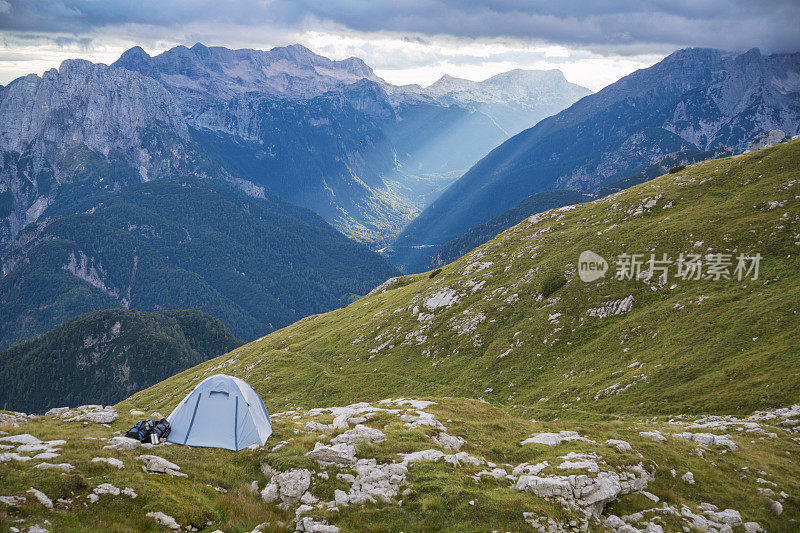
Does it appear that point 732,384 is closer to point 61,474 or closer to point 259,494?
point 259,494

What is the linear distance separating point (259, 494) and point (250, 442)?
6455 millimetres

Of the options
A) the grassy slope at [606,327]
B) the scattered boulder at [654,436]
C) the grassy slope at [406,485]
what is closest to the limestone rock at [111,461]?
the grassy slope at [406,485]

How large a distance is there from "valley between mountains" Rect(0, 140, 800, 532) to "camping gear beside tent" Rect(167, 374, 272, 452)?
1408 millimetres

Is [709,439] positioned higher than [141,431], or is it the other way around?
[709,439]

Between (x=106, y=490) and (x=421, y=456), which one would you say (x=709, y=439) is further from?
(x=106, y=490)

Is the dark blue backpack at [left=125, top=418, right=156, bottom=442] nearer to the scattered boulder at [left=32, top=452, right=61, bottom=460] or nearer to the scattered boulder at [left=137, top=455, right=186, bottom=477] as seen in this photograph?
the scattered boulder at [left=137, top=455, right=186, bottom=477]

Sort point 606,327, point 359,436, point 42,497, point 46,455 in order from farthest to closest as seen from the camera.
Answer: point 606,327 → point 359,436 → point 46,455 → point 42,497

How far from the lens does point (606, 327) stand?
5303 centimetres

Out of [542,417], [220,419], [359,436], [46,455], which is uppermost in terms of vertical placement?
[46,455]

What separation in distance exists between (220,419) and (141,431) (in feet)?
15.0

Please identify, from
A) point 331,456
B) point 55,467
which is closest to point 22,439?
point 55,467

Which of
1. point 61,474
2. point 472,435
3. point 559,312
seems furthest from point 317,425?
point 559,312

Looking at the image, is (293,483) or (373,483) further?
(293,483)

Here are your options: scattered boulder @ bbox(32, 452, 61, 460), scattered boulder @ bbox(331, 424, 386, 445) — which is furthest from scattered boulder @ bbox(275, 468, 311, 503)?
scattered boulder @ bbox(32, 452, 61, 460)
